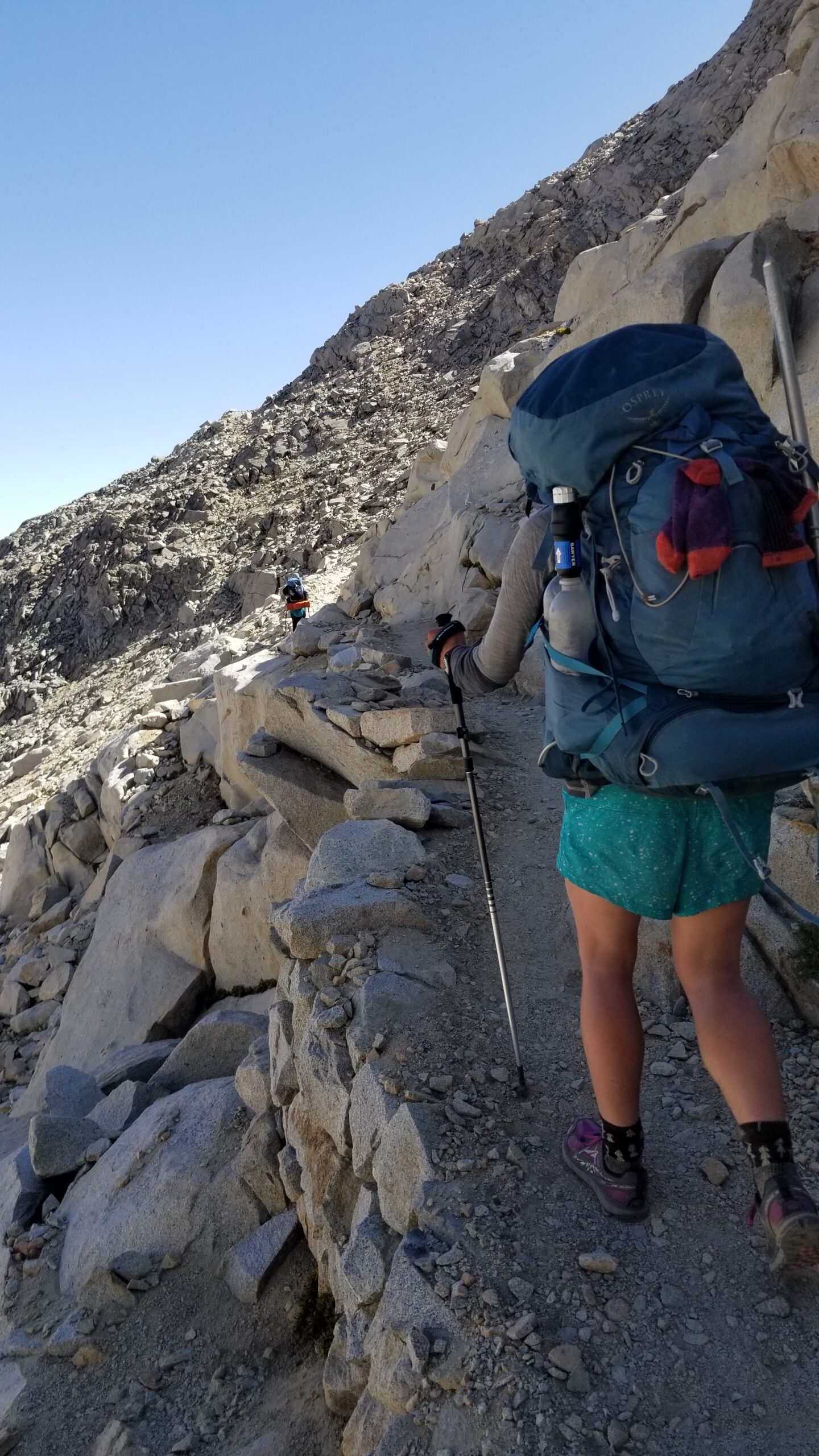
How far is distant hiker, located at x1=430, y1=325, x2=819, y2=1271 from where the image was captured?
2.12 m

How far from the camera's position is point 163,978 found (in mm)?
9195

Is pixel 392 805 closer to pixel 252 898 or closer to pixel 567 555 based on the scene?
pixel 252 898

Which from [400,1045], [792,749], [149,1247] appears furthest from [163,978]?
[792,749]

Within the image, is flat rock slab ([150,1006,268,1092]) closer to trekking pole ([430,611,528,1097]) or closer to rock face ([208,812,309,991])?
rock face ([208,812,309,991])

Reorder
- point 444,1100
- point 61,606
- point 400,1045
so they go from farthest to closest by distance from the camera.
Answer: point 61,606, point 400,1045, point 444,1100

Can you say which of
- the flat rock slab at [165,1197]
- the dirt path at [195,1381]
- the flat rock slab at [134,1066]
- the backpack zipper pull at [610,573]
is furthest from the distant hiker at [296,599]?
the backpack zipper pull at [610,573]

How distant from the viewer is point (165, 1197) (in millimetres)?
4668

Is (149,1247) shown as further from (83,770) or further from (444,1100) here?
(83,770)

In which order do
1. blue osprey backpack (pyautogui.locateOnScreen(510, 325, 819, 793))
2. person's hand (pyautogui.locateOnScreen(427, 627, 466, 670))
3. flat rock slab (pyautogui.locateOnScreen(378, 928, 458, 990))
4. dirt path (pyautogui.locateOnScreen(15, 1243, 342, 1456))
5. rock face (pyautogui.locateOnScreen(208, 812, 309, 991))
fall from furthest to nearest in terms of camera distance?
1. rock face (pyautogui.locateOnScreen(208, 812, 309, 991))
2. flat rock slab (pyautogui.locateOnScreen(378, 928, 458, 990))
3. dirt path (pyautogui.locateOnScreen(15, 1243, 342, 1456))
4. person's hand (pyautogui.locateOnScreen(427, 627, 466, 670))
5. blue osprey backpack (pyautogui.locateOnScreen(510, 325, 819, 793))

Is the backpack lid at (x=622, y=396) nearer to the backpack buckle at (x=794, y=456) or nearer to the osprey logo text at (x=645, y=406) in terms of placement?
the osprey logo text at (x=645, y=406)

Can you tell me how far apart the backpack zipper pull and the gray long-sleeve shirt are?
28cm

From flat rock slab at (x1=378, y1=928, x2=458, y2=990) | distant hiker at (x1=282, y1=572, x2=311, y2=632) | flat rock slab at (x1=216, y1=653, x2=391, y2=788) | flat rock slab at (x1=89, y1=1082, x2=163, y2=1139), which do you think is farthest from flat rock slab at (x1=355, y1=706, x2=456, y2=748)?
distant hiker at (x1=282, y1=572, x2=311, y2=632)

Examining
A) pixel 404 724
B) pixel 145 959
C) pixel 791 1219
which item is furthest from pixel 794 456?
pixel 145 959

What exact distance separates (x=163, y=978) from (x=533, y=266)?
32.6m
